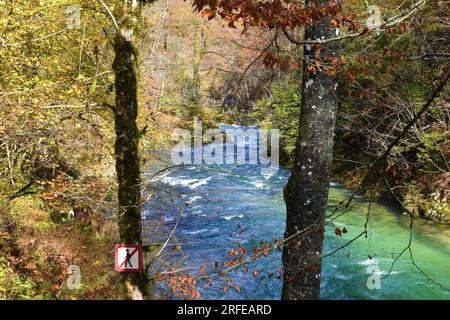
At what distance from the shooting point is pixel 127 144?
509 centimetres

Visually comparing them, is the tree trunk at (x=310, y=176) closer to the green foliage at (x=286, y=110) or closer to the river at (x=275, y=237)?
the river at (x=275, y=237)

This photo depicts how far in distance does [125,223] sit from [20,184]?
4.13 meters

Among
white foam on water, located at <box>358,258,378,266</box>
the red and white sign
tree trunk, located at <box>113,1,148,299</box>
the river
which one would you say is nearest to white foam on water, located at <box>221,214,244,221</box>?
the river

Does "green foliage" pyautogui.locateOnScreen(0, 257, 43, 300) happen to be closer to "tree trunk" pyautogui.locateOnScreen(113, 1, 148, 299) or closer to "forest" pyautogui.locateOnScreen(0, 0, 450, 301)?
"forest" pyautogui.locateOnScreen(0, 0, 450, 301)

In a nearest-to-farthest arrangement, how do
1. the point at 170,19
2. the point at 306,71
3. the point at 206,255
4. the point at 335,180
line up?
1. the point at 306,71
2. the point at 206,255
3. the point at 335,180
4. the point at 170,19

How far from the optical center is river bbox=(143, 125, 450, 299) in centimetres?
820

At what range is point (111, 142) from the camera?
8758 millimetres

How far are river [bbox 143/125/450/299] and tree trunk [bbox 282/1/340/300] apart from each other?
57cm

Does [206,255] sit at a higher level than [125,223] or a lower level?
lower

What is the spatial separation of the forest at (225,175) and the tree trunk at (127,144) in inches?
0.7

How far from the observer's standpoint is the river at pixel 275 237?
8203 mm

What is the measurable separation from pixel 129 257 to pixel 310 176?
2.57 meters

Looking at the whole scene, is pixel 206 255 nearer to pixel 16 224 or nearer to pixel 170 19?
pixel 16 224

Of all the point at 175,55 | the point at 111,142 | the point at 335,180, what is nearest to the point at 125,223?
the point at 111,142
